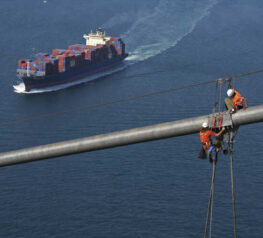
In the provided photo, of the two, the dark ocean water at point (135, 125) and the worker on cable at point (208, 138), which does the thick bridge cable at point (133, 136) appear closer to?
the worker on cable at point (208, 138)

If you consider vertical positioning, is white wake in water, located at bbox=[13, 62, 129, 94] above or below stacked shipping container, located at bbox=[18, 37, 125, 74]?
below

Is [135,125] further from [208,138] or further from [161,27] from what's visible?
[161,27]

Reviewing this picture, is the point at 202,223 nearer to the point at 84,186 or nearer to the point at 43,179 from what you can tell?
the point at 84,186

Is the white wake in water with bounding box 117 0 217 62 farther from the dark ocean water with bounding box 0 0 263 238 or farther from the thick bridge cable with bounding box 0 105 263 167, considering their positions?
the thick bridge cable with bounding box 0 105 263 167

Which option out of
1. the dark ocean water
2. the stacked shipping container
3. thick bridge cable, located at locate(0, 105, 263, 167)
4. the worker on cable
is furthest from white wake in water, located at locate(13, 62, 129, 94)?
the worker on cable

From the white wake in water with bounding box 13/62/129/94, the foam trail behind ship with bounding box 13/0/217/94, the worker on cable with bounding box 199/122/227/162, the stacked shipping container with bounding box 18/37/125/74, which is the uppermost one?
the foam trail behind ship with bounding box 13/0/217/94

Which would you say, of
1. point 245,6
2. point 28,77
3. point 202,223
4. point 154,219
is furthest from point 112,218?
point 245,6
